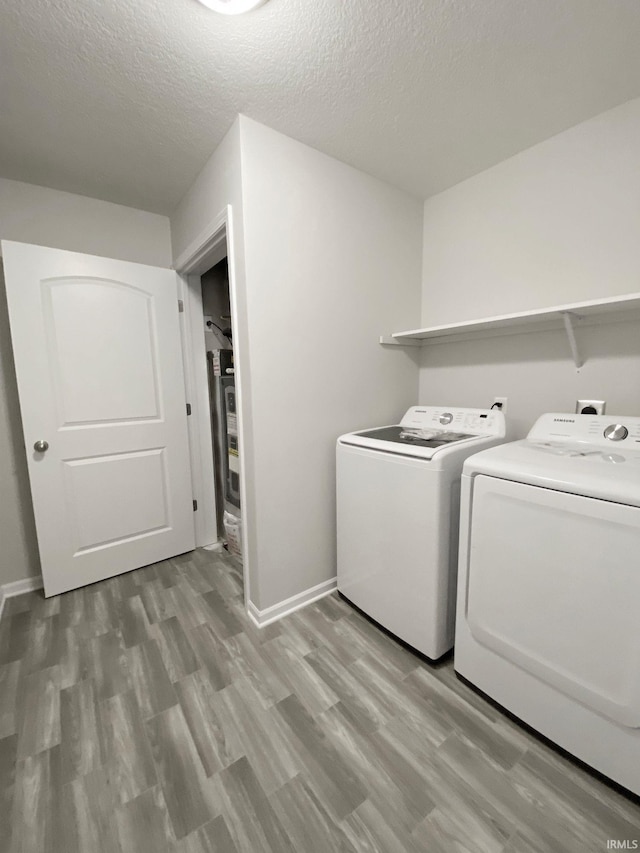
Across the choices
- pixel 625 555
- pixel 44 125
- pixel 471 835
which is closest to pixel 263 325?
pixel 44 125

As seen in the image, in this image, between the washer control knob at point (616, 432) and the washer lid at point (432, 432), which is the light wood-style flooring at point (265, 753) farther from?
the washer control knob at point (616, 432)

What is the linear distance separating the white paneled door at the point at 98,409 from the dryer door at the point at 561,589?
1.87 metres

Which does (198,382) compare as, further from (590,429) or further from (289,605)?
(590,429)

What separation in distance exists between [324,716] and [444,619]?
0.58 m

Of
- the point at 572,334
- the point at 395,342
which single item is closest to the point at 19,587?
the point at 395,342

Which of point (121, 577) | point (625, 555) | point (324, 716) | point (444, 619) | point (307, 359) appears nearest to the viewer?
point (625, 555)

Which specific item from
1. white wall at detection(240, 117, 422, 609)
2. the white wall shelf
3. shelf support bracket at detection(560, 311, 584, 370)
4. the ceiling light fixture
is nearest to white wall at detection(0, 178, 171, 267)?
white wall at detection(240, 117, 422, 609)

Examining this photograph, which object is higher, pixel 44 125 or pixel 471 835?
pixel 44 125

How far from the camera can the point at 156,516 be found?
217 centimetres

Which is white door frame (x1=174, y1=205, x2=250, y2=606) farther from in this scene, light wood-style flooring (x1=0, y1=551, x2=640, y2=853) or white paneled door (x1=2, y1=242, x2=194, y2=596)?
light wood-style flooring (x1=0, y1=551, x2=640, y2=853)

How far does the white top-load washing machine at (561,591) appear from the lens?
881 mm

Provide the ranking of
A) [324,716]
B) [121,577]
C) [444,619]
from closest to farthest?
[324,716]
[444,619]
[121,577]

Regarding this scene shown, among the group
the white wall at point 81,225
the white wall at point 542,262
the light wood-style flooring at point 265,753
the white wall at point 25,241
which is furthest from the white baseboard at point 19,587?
the white wall at point 542,262

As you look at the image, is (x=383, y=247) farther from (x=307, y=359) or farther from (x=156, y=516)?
(x=156, y=516)
